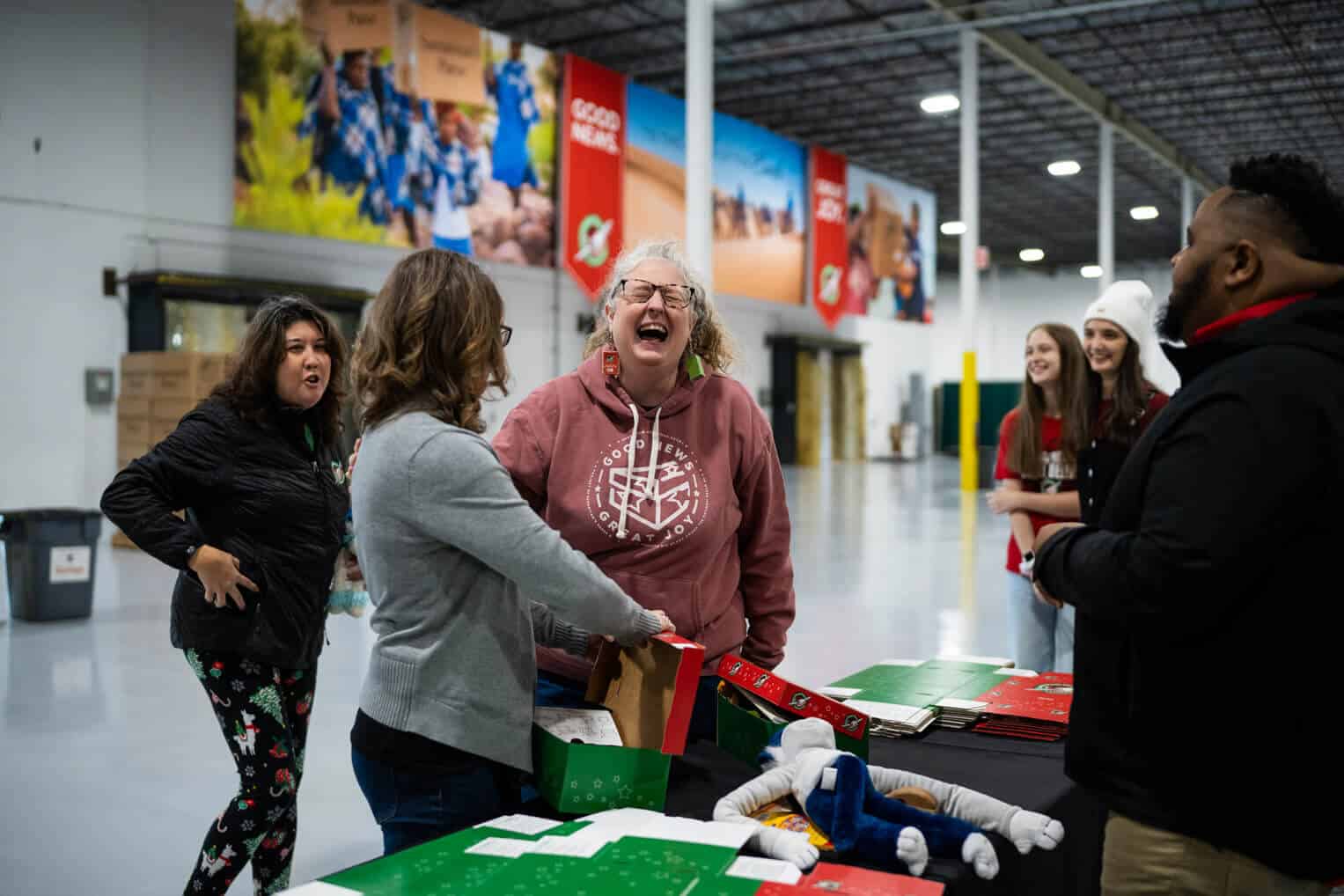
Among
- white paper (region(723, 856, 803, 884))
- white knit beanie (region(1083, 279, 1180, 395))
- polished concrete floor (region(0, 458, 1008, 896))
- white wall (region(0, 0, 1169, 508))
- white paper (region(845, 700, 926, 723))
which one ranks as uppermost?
white wall (region(0, 0, 1169, 508))

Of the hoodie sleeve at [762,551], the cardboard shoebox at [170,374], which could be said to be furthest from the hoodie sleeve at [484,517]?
the cardboard shoebox at [170,374]

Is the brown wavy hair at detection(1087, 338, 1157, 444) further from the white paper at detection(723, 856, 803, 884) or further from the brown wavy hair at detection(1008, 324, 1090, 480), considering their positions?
the white paper at detection(723, 856, 803, 884)

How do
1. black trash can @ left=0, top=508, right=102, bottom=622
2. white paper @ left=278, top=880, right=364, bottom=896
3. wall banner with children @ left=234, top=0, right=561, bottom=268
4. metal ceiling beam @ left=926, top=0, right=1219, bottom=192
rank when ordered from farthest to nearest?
metal ceiling beam @ left=926, top=0, right=1219, bottom=192, wall banner with children @ left=234, top=0, right=561, bottom=268, black trash can @ left=0, top=508, right=102, bottom=622, white paper @ left=278, top=880, right=364, bottom=896

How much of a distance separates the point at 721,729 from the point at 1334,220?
1.29 meters

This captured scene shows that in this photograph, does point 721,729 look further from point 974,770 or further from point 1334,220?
point 1334,220

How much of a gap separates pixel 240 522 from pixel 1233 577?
2.01 meters

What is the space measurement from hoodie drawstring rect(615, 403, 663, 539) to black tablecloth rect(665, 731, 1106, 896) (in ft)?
1.53

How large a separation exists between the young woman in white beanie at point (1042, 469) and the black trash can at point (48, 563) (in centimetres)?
525

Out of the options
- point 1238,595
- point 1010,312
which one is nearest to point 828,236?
point 1010,312

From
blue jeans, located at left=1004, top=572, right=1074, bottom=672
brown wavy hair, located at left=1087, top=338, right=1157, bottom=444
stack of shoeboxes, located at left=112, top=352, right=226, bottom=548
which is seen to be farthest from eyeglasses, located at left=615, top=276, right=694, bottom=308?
stack of shoeboxes, located at left=112, top=352, right=226, bottom=548

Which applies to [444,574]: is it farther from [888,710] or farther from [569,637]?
[888,710]

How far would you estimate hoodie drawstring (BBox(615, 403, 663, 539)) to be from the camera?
6.94 feet

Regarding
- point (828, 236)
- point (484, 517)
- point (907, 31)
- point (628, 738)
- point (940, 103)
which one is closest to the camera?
point (484, 517)

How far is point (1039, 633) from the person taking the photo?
11.9 feet
